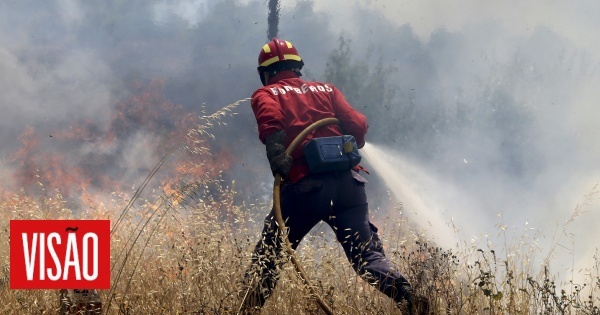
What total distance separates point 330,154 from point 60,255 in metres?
1.74

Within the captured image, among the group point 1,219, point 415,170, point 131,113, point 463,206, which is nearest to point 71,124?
point 131,113

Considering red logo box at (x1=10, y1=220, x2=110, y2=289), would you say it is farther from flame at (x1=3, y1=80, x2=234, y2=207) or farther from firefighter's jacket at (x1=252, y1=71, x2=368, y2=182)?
flame at (x1=3, y1=80, x2=234, y2=207)

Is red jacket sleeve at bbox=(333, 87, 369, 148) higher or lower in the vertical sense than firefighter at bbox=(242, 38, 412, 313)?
higher

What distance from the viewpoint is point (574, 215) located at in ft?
14.7

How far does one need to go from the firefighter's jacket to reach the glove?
0.05 meters

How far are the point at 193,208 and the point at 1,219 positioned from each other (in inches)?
95.7

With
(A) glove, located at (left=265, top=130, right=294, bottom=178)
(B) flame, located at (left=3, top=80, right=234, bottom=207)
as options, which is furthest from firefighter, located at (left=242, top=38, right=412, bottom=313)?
(B) flame, located at (left=3, top=80, right=234, bottom=207)

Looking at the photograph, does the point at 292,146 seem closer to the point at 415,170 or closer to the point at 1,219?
the point at 1,219

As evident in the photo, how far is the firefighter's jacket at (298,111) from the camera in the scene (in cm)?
448

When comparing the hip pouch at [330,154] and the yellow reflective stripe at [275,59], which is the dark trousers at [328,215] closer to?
the hip pouch at [330,154]

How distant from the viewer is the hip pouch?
174 inches

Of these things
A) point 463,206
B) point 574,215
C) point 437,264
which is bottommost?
point 437,264

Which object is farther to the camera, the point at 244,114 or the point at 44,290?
the point at 244,114

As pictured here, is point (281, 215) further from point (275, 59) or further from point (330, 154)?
point (275, 59)
